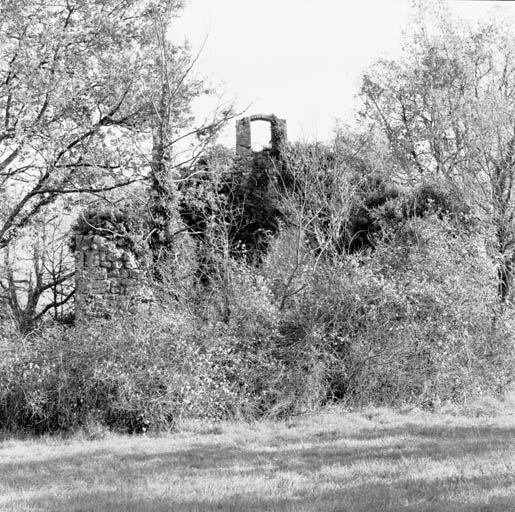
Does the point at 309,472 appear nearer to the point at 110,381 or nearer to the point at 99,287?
the point at 110,381

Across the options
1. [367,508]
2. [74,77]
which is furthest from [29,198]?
[367,508]

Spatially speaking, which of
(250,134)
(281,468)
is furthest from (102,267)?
(281,468)

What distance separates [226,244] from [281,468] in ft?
16.9

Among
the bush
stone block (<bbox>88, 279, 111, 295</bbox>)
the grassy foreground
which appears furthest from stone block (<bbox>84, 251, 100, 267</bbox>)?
the grassy foreground

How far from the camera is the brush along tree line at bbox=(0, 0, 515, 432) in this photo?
10.1m

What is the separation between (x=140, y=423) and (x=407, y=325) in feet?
14.4

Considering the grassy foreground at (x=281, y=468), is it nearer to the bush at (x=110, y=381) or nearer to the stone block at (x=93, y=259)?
the bush at (x=110, y=381)

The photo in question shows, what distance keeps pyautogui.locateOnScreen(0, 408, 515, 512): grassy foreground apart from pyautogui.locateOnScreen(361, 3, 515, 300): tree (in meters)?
6.28

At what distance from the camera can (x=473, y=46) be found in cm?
2403

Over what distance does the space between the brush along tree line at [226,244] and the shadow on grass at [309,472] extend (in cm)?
176

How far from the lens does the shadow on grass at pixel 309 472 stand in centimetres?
571

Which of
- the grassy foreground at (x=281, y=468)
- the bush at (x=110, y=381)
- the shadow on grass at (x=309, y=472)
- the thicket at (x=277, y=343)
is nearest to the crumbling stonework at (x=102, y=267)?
the thicket at (x=277, y=343)

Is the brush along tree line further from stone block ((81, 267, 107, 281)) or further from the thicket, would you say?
stone block ((81, 267, 107, 281))

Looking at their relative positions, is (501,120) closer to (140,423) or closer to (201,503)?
(140,423)
